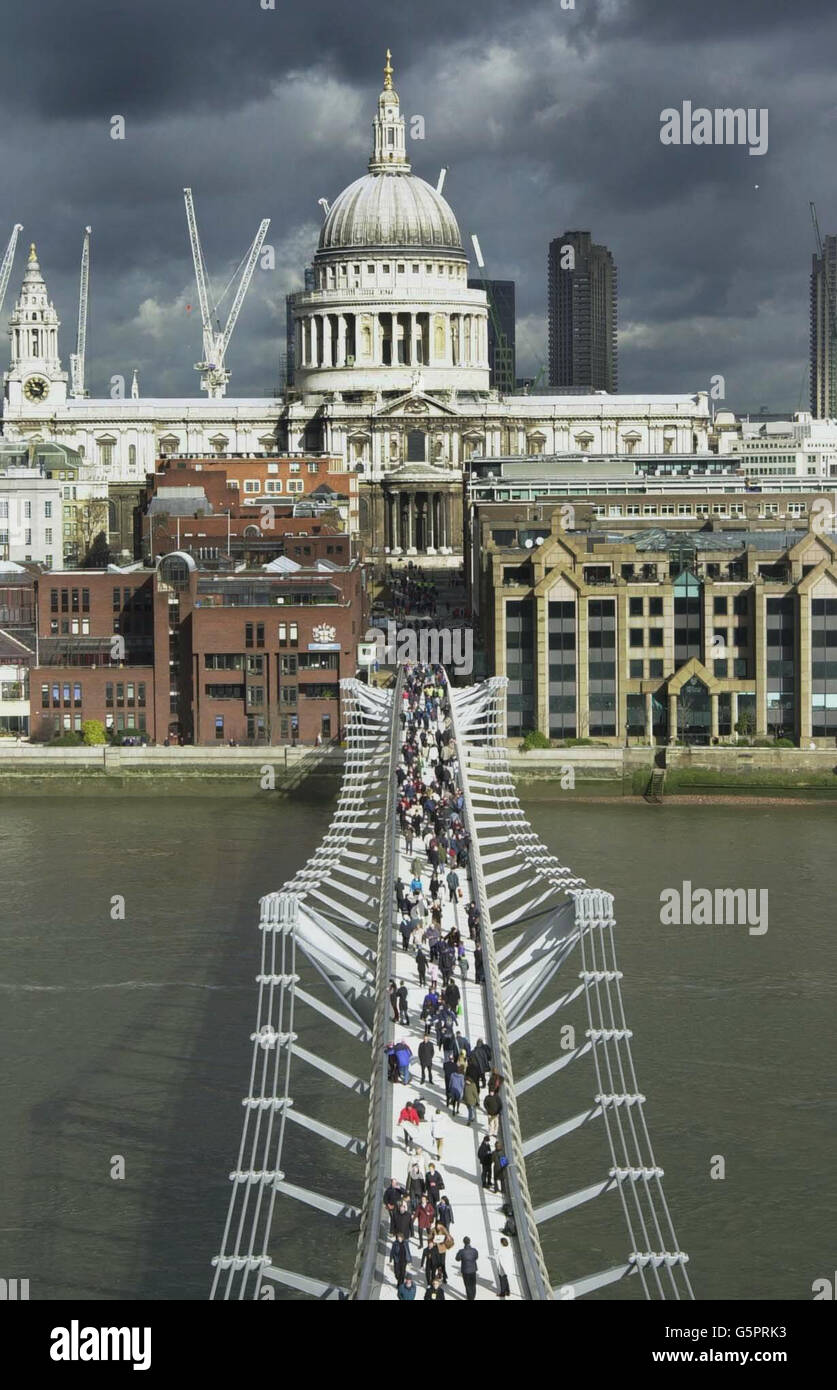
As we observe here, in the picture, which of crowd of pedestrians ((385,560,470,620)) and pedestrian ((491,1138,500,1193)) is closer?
pedestrian ((491,1138,500,1193))

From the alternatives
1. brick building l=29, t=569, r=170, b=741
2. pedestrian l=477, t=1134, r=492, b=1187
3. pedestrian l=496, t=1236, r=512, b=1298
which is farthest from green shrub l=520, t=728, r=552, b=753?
pedestrian l=496, t=1236, r=512, b=1298

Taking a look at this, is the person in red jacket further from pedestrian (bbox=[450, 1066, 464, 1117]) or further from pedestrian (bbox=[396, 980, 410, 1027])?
pedestrian (bbox=[396, 980, 410, 1027])

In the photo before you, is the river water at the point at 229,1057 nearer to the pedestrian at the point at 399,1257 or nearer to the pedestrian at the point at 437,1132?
the pedestrian at the point at 437,1132

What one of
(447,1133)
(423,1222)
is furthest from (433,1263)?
(447,1133)

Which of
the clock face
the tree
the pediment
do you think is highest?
the clock face
